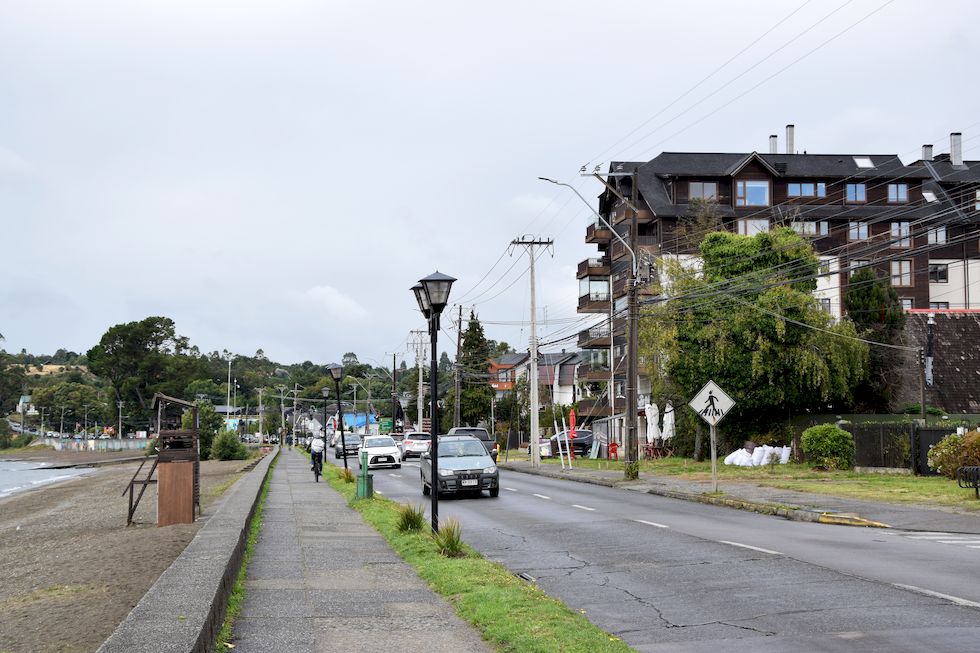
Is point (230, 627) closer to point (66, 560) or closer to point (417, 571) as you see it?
point (417, 571)

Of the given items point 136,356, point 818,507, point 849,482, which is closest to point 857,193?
point 849,482

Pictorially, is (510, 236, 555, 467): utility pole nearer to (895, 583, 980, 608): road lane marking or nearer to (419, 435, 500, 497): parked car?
(419, 435, 500, 497): parked car

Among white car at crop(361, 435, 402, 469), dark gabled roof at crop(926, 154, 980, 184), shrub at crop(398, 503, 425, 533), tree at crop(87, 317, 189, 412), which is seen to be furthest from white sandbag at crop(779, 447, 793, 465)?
tree at crop(87, 317, 189, 412)

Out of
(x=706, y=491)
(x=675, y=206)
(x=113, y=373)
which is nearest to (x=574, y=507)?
(x=706, y=491)

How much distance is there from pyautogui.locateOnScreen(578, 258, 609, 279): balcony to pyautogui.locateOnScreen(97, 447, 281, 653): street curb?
58.8 meters

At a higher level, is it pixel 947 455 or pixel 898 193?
pixel 898 193

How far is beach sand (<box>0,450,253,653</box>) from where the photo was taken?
8.28 meters

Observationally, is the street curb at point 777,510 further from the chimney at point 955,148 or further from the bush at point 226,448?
the chimney at point 955,148

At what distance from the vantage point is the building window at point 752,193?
65125mm

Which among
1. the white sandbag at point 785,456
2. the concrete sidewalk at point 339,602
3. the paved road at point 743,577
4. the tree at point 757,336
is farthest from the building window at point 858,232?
the concrete sidewalk at point 339,602

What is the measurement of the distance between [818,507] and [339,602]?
45.2 ft

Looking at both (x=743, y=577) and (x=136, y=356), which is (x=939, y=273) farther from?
(x=136, y=356)

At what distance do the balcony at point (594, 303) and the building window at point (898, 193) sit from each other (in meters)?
20.3

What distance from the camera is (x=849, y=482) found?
28078mm
